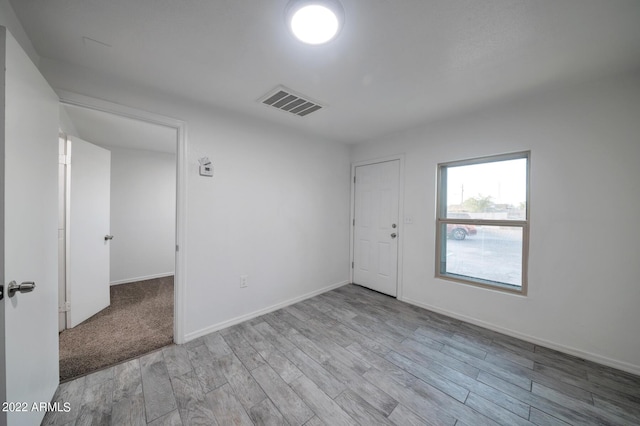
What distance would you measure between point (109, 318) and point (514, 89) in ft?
16.0

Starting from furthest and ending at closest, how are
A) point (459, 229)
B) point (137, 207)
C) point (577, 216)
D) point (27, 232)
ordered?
point (137, 207) → point (459, 229) → point (577, 216) → point (27, 232)

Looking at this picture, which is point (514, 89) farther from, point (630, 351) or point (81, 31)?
point (81, 31)

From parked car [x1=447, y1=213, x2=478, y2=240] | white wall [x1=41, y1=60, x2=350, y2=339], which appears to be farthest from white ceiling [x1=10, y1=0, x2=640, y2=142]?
parked car [x1=447, y1=213, x2=478, y2=240]

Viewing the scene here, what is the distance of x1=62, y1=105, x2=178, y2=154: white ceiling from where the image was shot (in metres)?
2.65

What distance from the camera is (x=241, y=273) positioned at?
8.62 ft

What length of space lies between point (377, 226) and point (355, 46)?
251 cm

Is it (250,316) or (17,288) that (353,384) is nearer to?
(250,316)

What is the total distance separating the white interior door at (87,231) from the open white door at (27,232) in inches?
48.8

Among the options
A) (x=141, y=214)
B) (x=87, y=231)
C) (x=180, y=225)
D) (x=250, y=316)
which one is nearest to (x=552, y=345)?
(x=250, y=316)

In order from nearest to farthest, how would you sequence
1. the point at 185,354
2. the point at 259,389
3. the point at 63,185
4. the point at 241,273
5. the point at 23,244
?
the point at 23,244
the point at 259,389
the point at 185,354
the point at 63,185
the point at 241,273

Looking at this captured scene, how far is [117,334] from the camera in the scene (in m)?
2.33

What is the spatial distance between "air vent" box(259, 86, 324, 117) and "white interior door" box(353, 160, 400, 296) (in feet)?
4.94

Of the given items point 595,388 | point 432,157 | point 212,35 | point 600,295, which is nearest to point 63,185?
point 212,35

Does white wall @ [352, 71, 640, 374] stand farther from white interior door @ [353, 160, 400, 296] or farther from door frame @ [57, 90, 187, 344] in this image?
door frame @ [57, 90, 187, 344]
